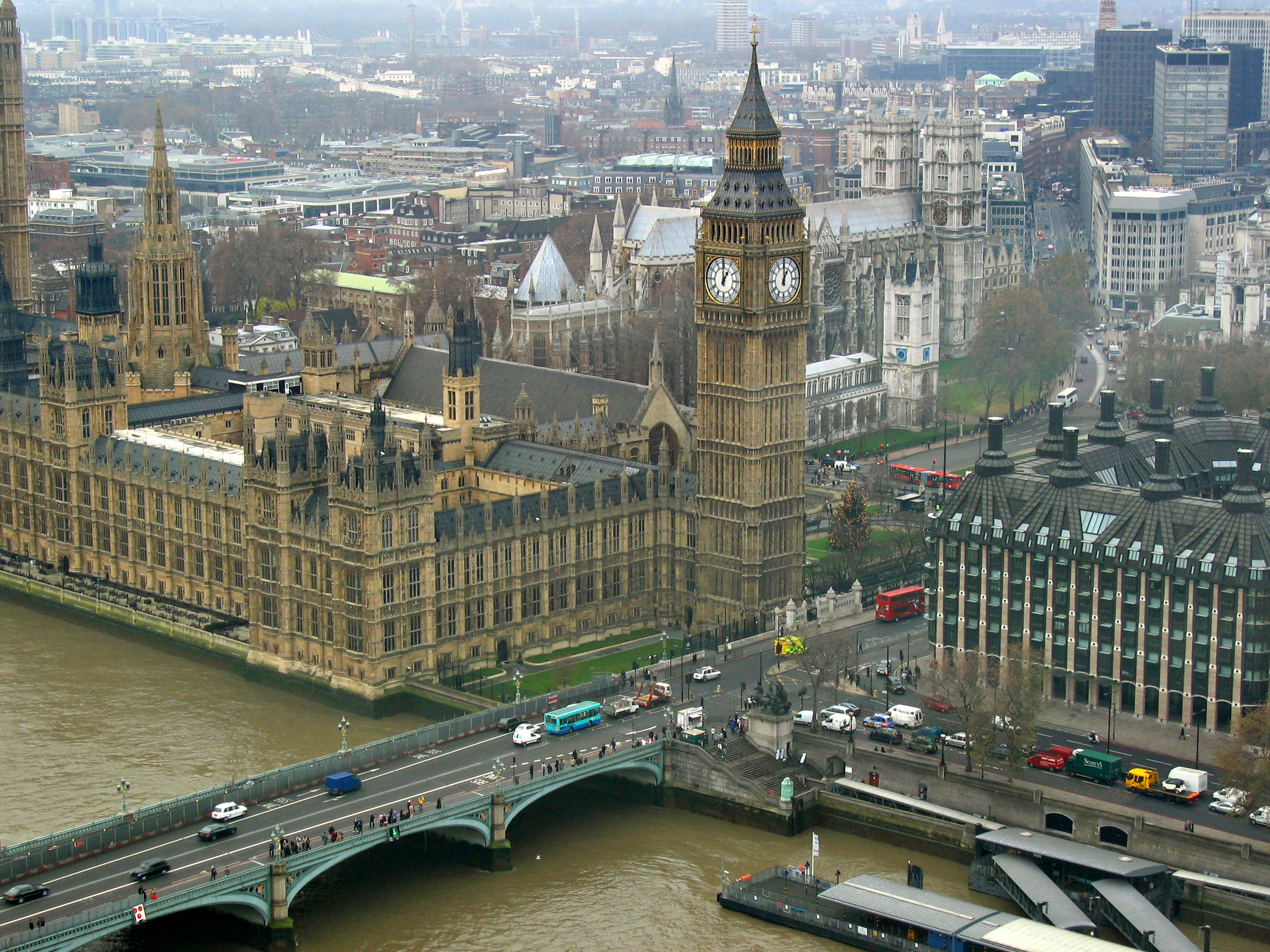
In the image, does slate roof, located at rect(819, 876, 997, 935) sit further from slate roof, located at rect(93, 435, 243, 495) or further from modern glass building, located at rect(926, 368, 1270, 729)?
slate roof, located at rect(93, 435, 243, 495)

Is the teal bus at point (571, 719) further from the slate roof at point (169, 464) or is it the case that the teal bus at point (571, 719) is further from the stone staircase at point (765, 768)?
the slate roof at point (169, 464)

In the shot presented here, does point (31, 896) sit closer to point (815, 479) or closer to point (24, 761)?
point (24, 761)

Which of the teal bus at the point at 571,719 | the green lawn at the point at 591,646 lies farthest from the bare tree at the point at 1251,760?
the green lawn at the point at 591,646

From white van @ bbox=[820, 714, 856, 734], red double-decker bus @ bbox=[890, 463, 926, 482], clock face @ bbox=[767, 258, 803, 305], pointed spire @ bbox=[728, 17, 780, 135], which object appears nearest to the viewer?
white van @ bbox=[820, 714, 856, 734]

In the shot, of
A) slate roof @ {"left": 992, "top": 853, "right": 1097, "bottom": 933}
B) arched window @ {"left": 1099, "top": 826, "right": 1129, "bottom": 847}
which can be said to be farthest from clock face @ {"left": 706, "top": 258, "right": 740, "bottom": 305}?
arched window @ {"left": 1099, "top": 826, "right": 1129, "bottom": 847}

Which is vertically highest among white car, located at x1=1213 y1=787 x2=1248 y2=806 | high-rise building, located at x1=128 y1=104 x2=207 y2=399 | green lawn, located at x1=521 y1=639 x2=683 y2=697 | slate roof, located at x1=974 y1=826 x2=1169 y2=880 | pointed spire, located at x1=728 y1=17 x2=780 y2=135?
pointed spire, located at x1=728 y1=17 x2=780 y2=135

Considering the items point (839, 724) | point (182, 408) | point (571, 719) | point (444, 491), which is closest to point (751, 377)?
point (444, 491)
